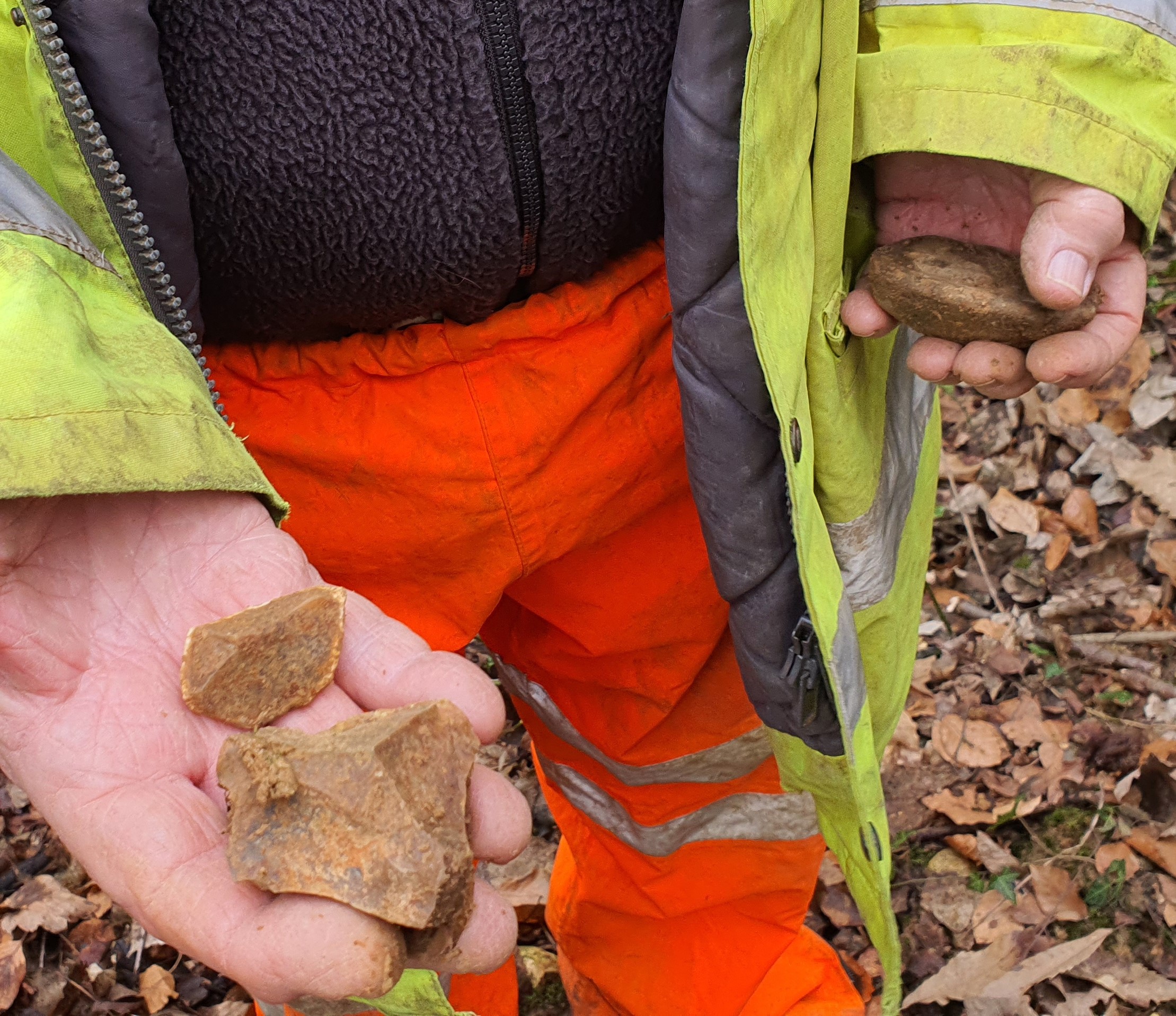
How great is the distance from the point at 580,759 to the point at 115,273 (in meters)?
1.42

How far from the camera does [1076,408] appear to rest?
3756mm

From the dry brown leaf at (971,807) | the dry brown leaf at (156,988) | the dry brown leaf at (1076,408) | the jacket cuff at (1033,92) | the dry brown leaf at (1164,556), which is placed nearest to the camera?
the jacket cuff at (1033,92)

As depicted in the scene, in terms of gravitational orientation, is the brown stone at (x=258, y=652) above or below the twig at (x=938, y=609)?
above

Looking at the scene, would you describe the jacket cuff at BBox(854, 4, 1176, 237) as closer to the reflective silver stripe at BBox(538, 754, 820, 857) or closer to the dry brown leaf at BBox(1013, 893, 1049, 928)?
the reflective silver stripe at BBox(538, 754, 820, 857)

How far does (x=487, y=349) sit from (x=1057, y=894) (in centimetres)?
196

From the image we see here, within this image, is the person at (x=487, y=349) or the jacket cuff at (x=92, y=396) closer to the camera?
the jacket cuff at (x=92, y=396)

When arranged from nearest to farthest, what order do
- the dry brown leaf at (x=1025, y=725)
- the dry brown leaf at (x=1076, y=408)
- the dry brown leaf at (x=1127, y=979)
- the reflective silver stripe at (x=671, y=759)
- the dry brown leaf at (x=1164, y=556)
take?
the reflective silver stripe at (x=671, y=759)
the dry brown leaf at (x=1127, y=979)
the dry brown leaf at (x=1025, y=725)
the dry brown leaf at (x=1164, y=556)
the dry brown leaf at (x=1076, y=408)

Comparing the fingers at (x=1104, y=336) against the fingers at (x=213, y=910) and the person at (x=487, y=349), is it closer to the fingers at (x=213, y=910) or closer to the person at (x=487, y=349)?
the person at (x=487, y=349)

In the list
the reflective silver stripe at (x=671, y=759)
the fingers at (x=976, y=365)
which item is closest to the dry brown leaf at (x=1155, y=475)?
the reflective silver stripe at (x=671, y=759)

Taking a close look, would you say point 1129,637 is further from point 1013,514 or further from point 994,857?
point 994,857

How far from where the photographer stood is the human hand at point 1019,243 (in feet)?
4.66

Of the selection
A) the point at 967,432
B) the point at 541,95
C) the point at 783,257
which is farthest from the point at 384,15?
the point at 967,432

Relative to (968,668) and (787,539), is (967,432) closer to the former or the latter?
(968,668)

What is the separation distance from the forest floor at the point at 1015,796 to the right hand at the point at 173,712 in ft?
5.68
